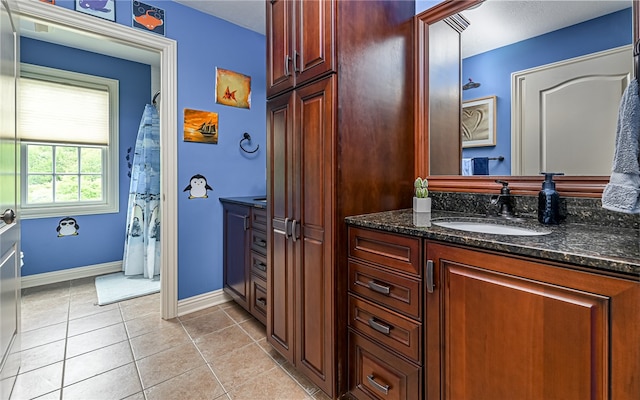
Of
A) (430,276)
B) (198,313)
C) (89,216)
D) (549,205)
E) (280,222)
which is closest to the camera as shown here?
(430,276)

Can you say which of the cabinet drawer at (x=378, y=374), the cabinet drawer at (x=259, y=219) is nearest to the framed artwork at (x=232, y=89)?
the cabinet drawer at (x=259, y=219)

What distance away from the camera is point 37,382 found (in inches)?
64.1

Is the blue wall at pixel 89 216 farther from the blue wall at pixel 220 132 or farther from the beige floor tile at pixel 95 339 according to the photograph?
the blue wall at pixel 220 132

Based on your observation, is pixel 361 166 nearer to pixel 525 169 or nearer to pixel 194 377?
pixel 525 169

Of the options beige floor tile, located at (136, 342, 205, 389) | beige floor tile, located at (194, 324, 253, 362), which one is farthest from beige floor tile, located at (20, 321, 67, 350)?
beige floor tile, located at (194, 324, 253, 362)

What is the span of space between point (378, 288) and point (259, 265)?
1.15 m

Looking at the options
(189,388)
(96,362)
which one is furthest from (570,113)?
(96,362)

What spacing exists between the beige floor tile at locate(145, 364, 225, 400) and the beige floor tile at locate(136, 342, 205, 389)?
0.05 metres

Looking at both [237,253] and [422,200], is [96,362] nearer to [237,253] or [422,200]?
[237,253]

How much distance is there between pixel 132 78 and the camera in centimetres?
368

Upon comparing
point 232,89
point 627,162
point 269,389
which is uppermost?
point 232,89

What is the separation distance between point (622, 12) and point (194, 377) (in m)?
2.62

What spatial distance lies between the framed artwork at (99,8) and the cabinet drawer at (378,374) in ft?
8.62

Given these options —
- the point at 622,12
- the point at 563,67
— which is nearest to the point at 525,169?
the point at 563,67
